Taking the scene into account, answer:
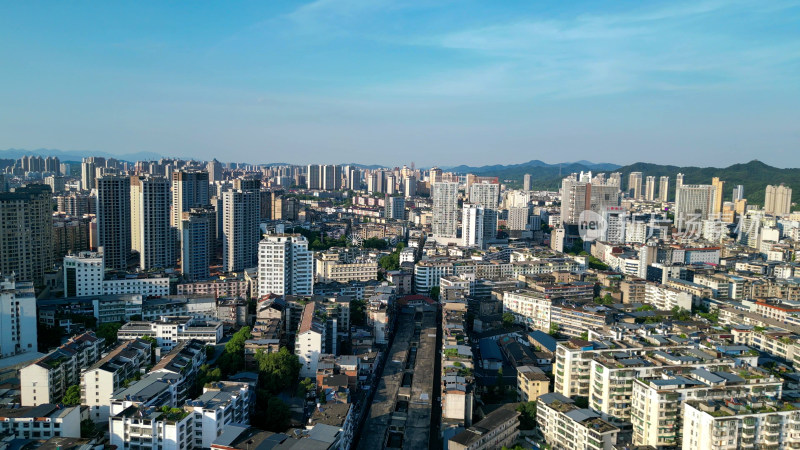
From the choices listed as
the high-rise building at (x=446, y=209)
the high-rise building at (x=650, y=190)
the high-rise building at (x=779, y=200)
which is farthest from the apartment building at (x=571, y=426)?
the high-rise building at (x=650, y=190)

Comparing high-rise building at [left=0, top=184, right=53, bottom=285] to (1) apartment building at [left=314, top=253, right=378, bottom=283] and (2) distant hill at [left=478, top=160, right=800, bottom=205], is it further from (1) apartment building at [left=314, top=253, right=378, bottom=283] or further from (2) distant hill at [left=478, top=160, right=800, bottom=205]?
(2) distant hill at [left=478, top=160, right=800, bottom=205]

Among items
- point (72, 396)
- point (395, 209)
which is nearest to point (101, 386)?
point (72, 396)

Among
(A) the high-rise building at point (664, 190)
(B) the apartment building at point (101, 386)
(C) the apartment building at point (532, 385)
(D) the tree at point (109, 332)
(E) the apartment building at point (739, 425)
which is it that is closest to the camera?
(E) the apartment building at point (739, 425)

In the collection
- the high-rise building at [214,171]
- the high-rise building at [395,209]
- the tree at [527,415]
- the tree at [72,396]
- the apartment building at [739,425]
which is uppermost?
the high-rise building at [214,171]

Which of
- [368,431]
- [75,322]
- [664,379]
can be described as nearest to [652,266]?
[664,379]

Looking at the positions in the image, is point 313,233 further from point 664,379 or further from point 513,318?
point 664,379

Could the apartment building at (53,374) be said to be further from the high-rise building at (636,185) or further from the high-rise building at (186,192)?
the high-rise building at (636,185)
